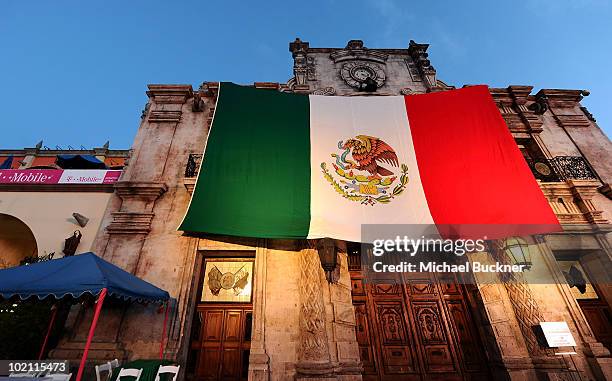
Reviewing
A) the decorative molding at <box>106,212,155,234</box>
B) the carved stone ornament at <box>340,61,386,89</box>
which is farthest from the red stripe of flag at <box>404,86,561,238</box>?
the decorative molding at <box>106,212,155,234</box>

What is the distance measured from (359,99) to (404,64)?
493 centimetres

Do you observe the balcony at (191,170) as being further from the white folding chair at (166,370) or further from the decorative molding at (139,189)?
the white folding chair at (166,370)

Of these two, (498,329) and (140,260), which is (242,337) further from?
(498,329)

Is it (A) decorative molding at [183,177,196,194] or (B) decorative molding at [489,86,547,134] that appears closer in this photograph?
(A) decorative molding at [183,177,196,194]

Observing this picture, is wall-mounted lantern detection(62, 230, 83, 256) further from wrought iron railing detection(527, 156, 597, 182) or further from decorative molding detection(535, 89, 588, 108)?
decorative molding detection(535, 89, 588, 108)

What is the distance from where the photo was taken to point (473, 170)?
6.61 m

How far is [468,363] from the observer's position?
19.5 ft

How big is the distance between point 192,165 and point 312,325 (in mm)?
5007

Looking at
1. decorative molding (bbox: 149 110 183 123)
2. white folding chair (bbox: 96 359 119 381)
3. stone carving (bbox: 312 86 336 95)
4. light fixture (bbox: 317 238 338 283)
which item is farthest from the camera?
stone carving (bbox: 312 86 336 95)

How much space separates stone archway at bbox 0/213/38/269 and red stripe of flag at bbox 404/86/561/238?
11229 millimetres

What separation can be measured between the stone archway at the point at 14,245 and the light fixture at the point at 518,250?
12658 mm

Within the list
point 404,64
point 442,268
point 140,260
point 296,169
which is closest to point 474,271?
point 442,268

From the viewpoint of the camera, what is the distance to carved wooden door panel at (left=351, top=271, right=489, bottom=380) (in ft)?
19.2

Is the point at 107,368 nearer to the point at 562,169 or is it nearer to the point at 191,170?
the point at 191,170
